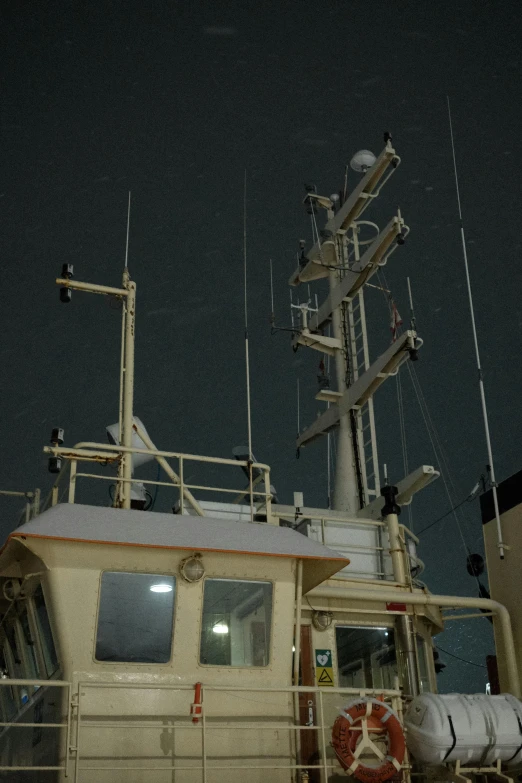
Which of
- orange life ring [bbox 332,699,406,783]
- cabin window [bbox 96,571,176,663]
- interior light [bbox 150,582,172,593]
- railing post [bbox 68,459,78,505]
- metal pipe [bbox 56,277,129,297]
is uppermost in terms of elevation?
metal pipe [bbox 56,277,129,297]

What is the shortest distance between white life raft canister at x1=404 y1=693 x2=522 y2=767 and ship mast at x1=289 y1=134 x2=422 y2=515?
7.32 metres

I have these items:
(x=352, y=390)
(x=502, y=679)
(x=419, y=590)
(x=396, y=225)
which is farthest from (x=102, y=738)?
(x=396, y=225)

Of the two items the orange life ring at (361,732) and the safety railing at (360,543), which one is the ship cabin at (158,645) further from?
the safety railing at (360,543)

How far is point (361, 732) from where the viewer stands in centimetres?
998

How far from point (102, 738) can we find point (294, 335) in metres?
12.8

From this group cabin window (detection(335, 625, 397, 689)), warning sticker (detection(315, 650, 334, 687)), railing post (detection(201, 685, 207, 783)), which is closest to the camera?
railing post (detection(201, 685, 207, 783))

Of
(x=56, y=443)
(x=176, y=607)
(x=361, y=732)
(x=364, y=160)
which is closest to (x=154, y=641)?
(x=176, y=607)

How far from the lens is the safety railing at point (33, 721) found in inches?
337

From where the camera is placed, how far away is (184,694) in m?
9.98

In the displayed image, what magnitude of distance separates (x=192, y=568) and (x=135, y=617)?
3.03 ft

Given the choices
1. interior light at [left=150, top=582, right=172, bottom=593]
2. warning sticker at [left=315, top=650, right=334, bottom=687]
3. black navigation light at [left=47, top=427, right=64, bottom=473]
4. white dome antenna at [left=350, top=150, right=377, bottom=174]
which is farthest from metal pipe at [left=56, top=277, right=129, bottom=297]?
white dome antenna at [left=350, top=150, right=377, bottom=174]

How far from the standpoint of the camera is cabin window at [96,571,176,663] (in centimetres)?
974

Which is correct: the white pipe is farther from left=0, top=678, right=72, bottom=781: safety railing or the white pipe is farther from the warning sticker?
left=0, top=678, right=72, bottom=781: safety railing

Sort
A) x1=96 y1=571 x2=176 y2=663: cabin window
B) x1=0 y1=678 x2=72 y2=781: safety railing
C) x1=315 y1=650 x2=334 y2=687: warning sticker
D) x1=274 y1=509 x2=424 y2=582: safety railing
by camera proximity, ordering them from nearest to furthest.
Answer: x1=0 y1=678 x2=72 y2=781: safety railing, x1=96 y1=571 x2=176 y2=663: cabin window, x1=315 y1=650 x2=334 y2=687: warning sticker, x1=274 y1=509 x2=424 y2=582: safety railing
